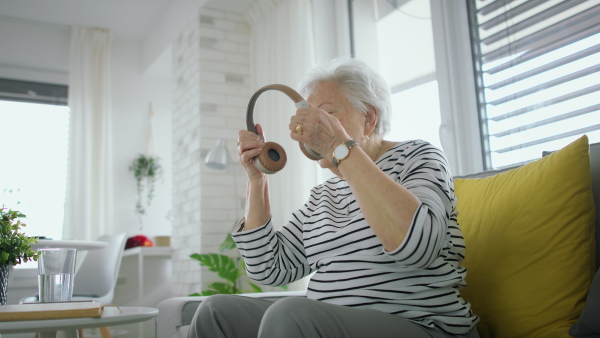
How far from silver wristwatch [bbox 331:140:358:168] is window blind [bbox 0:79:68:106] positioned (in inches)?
190

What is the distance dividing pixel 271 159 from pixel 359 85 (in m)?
0.32

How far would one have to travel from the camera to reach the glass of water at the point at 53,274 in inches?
48.5

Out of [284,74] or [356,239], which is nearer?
[356,239]

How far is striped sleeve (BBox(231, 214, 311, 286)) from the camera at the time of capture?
1.42 metres

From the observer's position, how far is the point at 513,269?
3.86 feet

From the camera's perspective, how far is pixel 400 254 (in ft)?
3.31

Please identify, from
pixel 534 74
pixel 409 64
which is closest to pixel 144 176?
pixel 409 64

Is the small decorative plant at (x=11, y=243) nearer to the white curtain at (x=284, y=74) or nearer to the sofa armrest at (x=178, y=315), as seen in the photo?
the sofa armrest at (x=178, y=315)

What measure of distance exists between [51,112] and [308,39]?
9.88 feet

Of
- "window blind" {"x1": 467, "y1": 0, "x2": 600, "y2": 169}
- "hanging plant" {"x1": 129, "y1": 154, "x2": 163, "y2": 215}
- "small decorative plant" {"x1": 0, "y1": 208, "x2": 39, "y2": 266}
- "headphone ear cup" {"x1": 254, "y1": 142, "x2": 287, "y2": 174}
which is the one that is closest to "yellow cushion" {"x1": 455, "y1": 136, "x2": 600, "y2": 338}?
"headphone ear cup" {"x1": 254, "y1": 142, "x2": 287, "y2": 174}

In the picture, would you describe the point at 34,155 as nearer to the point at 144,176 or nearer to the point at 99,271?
the point at 144,176

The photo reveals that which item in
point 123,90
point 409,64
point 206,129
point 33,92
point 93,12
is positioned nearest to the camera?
point 409,64

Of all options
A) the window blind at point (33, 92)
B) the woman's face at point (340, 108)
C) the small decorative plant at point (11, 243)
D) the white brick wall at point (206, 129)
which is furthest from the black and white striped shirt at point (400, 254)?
the window blind at point (33, 92)

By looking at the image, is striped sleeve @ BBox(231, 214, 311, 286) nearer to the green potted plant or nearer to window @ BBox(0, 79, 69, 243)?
the green potted plant
